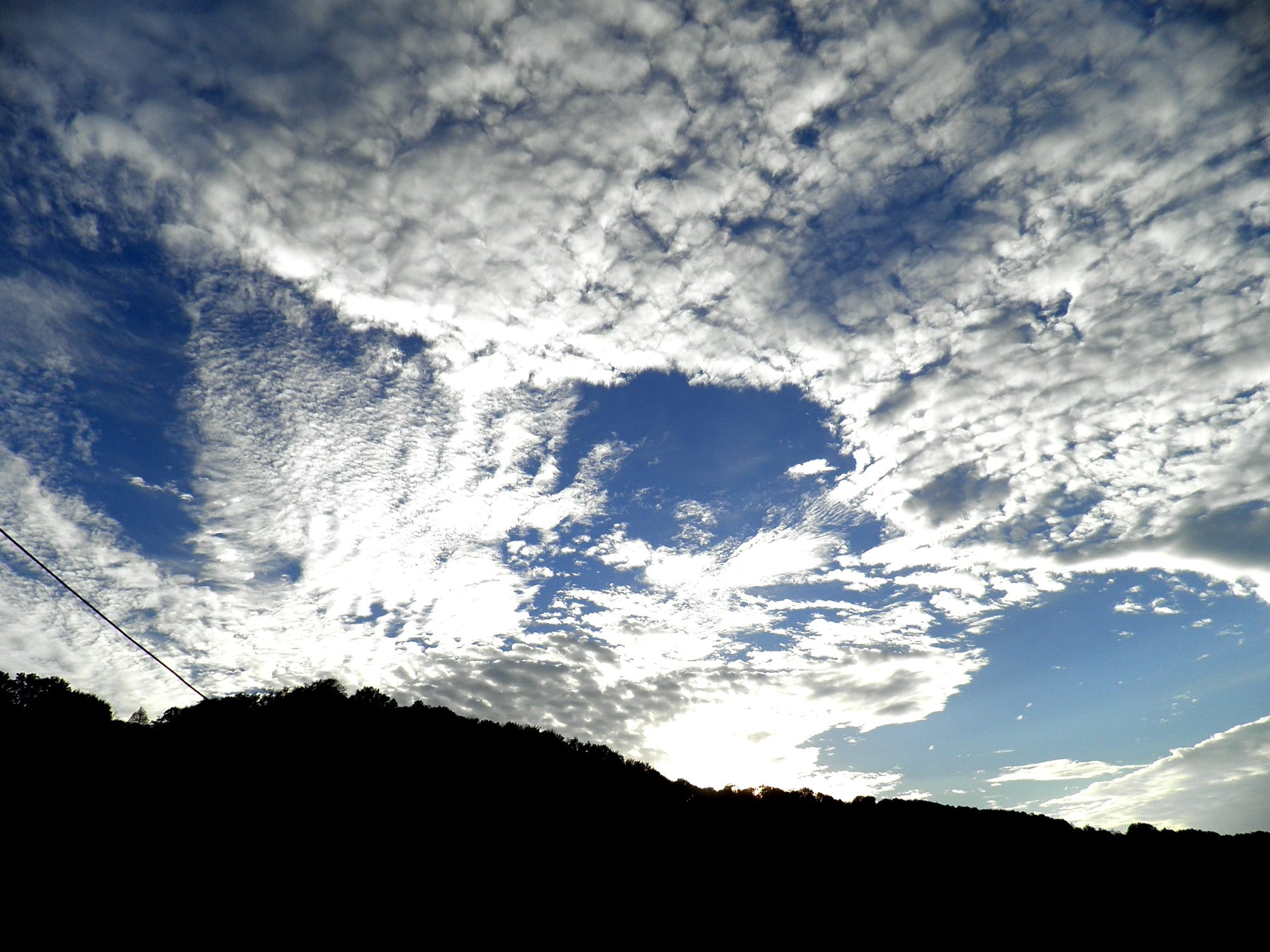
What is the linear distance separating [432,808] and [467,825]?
264 centimetres

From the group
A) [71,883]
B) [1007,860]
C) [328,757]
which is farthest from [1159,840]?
[71,883]

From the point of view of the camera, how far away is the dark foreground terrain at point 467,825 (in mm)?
29031

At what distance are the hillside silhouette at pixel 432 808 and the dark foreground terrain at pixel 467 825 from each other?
16 centimetres

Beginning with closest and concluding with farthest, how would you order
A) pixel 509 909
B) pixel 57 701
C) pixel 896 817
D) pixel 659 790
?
pixel 509 909
pixel 896 817
pixel 659 790
pixel 57 701

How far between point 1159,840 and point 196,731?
7899cm

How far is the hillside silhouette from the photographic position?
100ft

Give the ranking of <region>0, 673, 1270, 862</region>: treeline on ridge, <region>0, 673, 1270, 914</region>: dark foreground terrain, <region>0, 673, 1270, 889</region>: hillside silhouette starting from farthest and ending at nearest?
<region>0, 673, 1270, 862</region>: treeline on ridge → <region>0, 673, 1270, 889</region>: hillside silhouette → <region>0, 673, 1270, 914</region>: dark foreground terrain

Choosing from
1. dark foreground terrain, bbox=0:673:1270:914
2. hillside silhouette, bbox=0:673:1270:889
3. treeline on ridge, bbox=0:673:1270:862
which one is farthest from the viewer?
treeline on ridge, bbox=0:673:1270:862

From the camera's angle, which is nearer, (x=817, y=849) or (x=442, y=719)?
(x=817, y=849)

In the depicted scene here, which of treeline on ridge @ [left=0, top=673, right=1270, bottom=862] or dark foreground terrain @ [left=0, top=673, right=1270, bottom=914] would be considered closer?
dark foreground terrain @ [left=0, top=673, right=1270, bottom=914]

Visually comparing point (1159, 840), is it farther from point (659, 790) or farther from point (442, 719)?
point (442, 719)

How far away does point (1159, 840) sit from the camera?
50.4 meters

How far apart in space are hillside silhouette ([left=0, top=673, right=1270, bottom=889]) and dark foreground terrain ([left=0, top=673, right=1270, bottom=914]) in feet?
0.53

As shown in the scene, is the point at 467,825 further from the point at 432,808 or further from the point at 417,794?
the point at 417,794
